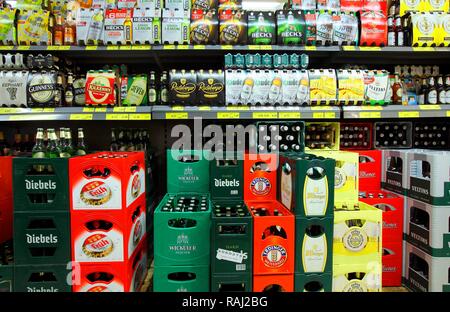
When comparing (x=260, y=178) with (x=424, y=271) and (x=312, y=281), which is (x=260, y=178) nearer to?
(x=312, y=281)

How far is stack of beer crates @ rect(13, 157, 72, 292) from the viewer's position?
1.82 meters

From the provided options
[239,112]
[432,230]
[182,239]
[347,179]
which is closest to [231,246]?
[182,239]

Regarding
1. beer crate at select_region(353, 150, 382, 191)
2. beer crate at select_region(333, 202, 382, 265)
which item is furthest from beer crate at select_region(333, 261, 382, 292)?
beer crate at select_region(353, 150, 382, 191)

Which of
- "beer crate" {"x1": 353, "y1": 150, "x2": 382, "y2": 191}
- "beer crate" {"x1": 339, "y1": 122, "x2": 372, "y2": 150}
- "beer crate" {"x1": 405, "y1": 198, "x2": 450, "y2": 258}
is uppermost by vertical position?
"beer crate" {"x1": 339, "y1": 122, "x2": 372, "y2": 150}

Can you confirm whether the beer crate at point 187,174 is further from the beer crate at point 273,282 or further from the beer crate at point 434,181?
the beer crate at point 434,181

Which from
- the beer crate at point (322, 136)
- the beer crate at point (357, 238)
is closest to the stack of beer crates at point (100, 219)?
the beer crate at point (357, 238)

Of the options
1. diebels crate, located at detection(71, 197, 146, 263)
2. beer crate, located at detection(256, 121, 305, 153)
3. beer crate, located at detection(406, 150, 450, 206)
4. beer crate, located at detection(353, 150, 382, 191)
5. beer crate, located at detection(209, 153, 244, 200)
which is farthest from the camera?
beer crate, located at detection(353, 150, 382, 191)

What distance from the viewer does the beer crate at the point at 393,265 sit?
8.12ft

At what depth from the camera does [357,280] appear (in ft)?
6.54

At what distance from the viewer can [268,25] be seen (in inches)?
113

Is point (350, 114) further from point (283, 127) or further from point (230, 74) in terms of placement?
point (230, 74)

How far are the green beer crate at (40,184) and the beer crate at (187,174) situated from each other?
80 cm

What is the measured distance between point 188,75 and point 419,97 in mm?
2290

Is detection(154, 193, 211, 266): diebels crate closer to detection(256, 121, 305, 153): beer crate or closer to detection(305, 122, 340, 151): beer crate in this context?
detection(256, 121, 305, 153): beer crate
